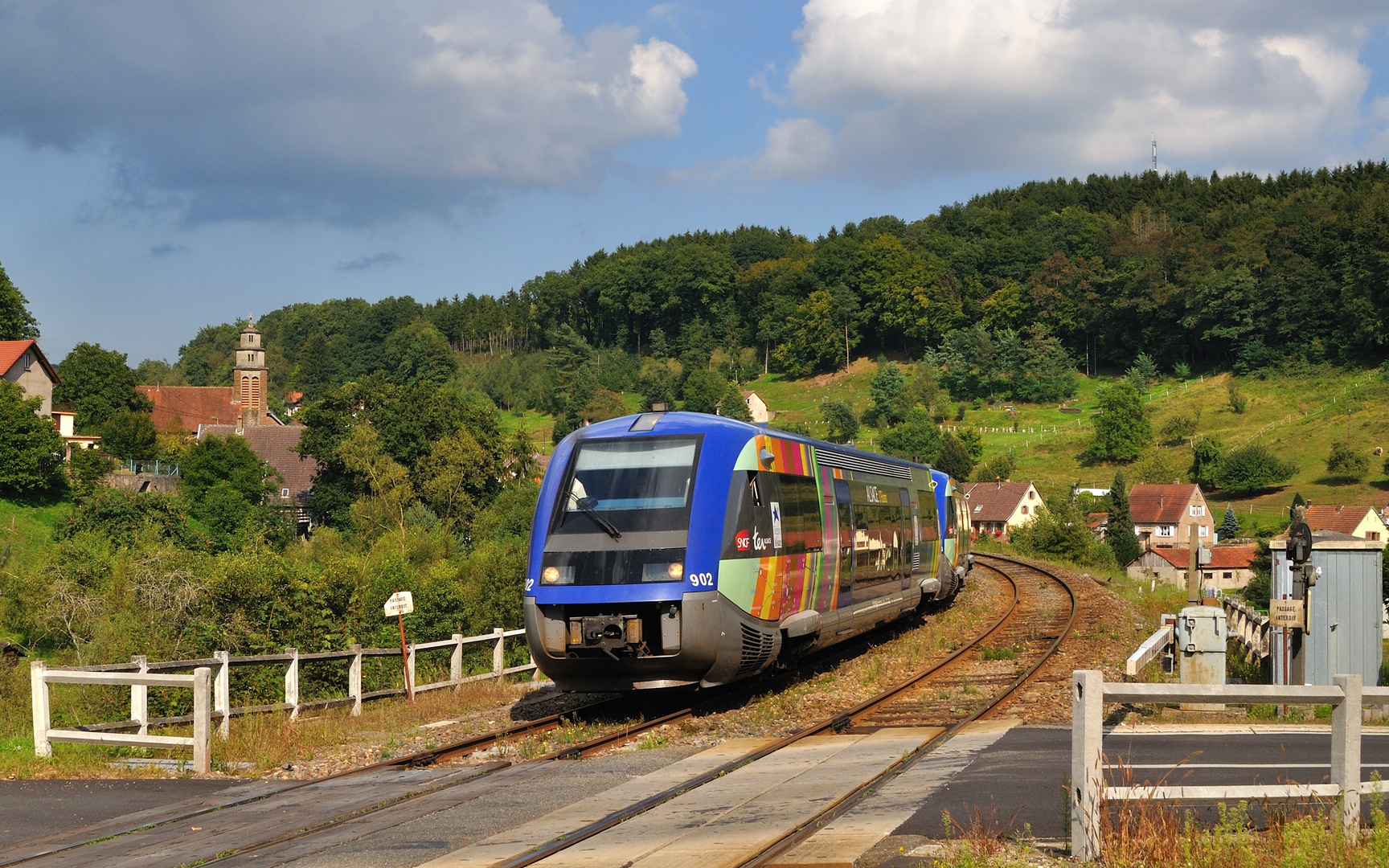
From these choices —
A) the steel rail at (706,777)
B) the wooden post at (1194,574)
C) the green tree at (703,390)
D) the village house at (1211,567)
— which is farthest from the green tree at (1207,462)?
the steel rail at (706,777)

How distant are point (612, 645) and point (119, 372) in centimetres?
9479

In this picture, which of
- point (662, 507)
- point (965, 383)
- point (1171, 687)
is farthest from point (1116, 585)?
point (965, 383)

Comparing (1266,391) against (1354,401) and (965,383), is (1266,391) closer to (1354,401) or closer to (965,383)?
(1354,401)

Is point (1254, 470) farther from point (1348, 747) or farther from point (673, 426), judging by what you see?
point (1348, 747)

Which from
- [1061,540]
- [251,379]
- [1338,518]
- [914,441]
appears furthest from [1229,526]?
[251,379]

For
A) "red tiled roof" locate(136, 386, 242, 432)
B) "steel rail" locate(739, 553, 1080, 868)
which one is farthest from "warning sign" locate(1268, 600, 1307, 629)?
"red tiled roof" locate(136, 386, 242, 432)

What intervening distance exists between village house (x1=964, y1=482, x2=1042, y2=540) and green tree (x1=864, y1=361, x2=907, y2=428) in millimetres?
28780

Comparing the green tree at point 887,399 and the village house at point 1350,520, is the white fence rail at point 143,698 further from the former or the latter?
the green tree at point 887,399

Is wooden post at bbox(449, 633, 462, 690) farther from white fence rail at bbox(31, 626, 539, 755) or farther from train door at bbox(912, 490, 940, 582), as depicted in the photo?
train door at bbox(912, 490, 940, 582)

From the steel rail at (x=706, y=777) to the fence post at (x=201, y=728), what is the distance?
4.94m

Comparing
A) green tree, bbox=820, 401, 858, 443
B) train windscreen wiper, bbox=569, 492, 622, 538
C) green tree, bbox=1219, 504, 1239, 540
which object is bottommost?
green tree, bbox=1219, 504, 1239, 540

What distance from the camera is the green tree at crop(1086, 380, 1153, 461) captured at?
106000 mm

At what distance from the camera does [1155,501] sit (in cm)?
9600

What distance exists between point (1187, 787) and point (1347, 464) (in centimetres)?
9530
